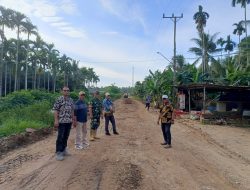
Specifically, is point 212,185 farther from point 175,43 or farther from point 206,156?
point 175,43

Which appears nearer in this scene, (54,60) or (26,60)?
(26,60)

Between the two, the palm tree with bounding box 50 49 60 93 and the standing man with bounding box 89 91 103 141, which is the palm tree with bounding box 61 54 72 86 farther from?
the standing man with bounding box 89 91 103 141

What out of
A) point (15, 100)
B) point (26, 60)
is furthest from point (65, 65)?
point (15, 100)

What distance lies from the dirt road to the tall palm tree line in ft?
130

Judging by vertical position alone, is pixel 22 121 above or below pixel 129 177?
above

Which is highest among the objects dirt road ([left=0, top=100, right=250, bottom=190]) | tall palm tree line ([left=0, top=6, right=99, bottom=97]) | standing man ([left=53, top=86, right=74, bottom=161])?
tall palm tree line ([left=0, top=6, right=99, bottom=97])

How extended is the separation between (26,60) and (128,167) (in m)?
53.6

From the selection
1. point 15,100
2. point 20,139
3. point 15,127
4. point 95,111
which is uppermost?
point 15,100

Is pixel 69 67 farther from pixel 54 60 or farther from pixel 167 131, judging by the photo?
pixel 167 131

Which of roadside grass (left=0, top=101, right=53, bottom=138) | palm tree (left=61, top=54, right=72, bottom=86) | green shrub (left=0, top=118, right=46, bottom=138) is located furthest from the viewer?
palm tree (left=61, top=54, right=72, bottom=86)

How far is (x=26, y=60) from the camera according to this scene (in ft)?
196

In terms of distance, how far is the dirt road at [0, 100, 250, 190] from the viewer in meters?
7.52

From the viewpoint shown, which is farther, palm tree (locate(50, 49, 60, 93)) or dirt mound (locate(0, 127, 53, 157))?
palm tree (locate(50, 49, 60, 93))

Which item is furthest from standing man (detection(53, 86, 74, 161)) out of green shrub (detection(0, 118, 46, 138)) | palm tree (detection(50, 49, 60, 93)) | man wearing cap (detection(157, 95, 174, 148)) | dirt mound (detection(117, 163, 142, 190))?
palm tree (detection(50, 49, 60, 93))
